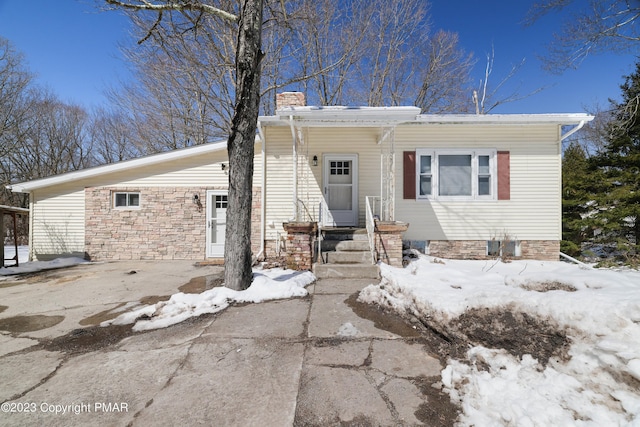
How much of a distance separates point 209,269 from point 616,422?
680cm

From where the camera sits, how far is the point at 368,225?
6.17 m

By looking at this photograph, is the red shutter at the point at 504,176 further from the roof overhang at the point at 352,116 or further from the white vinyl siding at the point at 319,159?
the white vinyl siding at the point at 319,159

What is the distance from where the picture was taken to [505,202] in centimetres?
727

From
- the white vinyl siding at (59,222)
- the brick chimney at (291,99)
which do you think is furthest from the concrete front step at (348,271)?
the white vinyl siding at (59,222)

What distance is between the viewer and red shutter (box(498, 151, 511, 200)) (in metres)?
7.25

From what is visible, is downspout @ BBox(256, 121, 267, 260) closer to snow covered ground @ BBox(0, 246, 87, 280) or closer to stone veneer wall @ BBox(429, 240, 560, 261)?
stone veneer wall @ BBox(429, 240, 560, 261)

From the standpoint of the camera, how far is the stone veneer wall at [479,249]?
7227 millimetres

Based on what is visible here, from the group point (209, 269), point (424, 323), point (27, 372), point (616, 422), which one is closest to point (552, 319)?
point (616, 422)

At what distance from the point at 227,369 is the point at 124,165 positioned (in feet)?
25.4

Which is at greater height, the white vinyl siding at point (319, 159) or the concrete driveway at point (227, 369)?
the white vinyl siding at point (319, 159)

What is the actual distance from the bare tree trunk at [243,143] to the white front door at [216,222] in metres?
3.94

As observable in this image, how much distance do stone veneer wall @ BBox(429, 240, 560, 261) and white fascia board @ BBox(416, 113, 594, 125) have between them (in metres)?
3.15

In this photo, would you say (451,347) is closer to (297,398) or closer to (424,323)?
(424,323)

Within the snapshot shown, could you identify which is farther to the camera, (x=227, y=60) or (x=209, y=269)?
(x=227, y=60)
